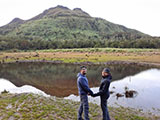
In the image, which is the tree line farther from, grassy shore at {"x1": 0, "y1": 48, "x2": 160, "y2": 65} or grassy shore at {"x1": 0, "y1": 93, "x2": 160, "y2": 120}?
grassy shore at {"x1": 0, "y1": 93, "x2": 160, "y2": 120}

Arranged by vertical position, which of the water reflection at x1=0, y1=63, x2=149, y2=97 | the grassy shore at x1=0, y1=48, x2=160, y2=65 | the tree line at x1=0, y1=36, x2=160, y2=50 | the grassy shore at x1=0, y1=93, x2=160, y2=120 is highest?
the tree line at x1=0, y1=36, x2=160, y2=50

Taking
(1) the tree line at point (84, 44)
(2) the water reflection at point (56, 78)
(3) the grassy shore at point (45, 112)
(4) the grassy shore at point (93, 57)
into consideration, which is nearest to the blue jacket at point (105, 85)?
(3) the grassy shore at point (45, 112)

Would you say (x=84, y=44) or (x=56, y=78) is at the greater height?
(x=84, y=44)

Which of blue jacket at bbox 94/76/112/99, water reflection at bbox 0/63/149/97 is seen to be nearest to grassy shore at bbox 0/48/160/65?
water reflection at bbox 0/63/149/97

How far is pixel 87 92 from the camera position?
8.21 meters

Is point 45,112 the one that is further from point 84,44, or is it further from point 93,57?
point 84,44

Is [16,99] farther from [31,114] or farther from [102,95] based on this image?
[102,95]

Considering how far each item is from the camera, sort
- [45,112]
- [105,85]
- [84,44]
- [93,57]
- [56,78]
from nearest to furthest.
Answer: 1. [105,85]
2. [45,112]
3. [56,78]
4. [93,57]
5. [84,44]

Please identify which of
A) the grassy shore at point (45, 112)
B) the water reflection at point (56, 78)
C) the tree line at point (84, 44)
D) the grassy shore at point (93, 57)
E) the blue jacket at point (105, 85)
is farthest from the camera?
the tree line at point (84, 44)

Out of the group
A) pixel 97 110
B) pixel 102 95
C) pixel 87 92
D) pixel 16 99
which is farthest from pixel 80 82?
pixel 16 99

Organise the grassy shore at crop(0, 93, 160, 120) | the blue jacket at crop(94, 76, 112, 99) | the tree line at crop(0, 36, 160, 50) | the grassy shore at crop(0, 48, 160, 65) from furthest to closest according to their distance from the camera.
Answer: the tree line at crop(0, 36, 160, 50) → the grassy shore at crop(0, 48, 160, 65) → the grassy shore at crop(0, 93, 160, 120) → the blue jacket at crop(94, 76, 112, 99)

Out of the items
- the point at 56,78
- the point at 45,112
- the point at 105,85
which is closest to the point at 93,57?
the point at 56,78

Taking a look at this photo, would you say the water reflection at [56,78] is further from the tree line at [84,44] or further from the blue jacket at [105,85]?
the tree line at [84,44]

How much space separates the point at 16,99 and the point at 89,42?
381ft
